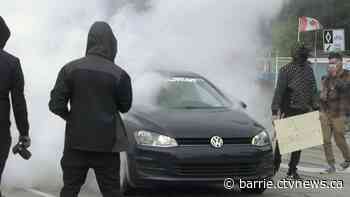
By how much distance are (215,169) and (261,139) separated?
682mm

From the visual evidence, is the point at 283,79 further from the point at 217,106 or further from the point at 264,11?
the point at 264,11

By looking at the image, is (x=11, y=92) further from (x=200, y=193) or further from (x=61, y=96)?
(x=200, y=193)

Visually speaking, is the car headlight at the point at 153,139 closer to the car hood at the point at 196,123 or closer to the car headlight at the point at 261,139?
the car hood at the point at 196,123

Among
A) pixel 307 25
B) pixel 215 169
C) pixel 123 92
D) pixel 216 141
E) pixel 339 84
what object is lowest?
pixel 215 169

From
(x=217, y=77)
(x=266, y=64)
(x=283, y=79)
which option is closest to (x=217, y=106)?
(x=283, y=79)

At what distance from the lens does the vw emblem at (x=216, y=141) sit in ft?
21.7

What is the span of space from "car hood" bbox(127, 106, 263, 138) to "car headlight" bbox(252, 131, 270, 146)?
5 centimetres

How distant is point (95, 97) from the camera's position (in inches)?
188

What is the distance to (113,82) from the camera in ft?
15.7

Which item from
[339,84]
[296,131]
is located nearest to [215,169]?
[296,131]

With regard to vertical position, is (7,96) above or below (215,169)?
above

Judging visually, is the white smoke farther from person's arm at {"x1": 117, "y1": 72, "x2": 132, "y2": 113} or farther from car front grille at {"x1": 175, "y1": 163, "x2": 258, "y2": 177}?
person's arm at {"x1": 117, "y1": 72, "x2": 132, "y2": 113}

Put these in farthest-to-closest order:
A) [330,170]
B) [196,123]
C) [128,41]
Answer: [128,41] → [330,170] → [196,123]

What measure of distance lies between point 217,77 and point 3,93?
588 cm
